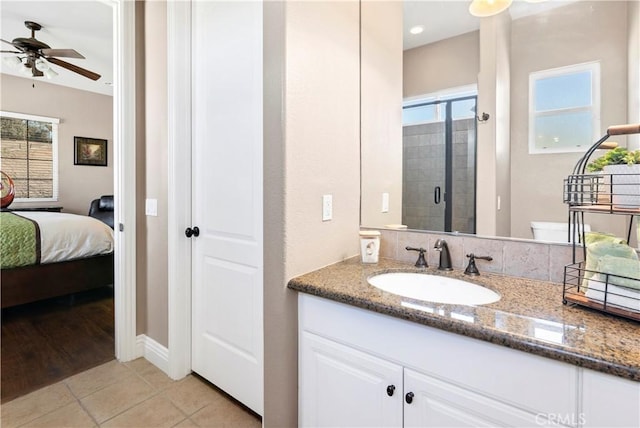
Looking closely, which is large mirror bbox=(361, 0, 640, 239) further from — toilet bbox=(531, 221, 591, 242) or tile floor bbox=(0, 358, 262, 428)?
tile floor bbox=(0, 358, 262, 428)

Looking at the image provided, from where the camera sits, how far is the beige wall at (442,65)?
4.70ft

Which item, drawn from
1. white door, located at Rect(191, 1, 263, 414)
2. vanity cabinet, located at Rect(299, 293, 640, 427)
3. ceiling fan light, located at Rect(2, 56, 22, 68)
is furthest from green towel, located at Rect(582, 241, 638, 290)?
ceiling fan light, located at Rect(2, 56, 22, 68)

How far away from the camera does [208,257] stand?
1.86 metres

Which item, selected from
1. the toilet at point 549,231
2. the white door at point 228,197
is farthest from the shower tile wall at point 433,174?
the white door at point 228,197

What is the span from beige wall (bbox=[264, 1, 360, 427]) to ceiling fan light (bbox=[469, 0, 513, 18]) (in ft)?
1.92

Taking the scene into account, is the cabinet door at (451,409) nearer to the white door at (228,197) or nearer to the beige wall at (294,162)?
the beige wall at (294,162)

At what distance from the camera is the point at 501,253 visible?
1274 millimetres

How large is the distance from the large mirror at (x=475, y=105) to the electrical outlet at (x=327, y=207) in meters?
0.27

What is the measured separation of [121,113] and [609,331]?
8.39 feet

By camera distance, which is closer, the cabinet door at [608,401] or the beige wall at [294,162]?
the cabinet door at [608,401]

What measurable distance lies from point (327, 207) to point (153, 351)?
→ 5.39 feet

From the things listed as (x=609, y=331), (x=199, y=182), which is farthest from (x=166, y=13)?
(x=609, y=331)

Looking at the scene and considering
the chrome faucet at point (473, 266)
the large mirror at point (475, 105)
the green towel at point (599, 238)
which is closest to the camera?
the green towel at point (599, 238)

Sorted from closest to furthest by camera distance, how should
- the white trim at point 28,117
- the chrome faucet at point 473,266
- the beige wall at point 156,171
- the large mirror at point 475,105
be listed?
1. the large mirror at point 475,105
2. the chrome faucet at point 473,266
3. the beige wall at point 156,171
4. the white trim at point 28,117
